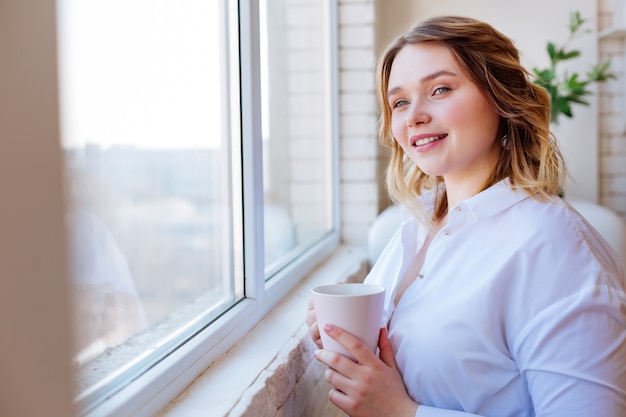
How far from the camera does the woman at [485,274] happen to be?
36.0 inches

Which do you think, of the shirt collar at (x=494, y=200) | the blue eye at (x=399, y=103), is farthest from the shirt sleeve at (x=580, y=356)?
the blue eye at (x=399, y=103)

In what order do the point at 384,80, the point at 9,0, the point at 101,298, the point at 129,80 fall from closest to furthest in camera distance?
1. the point at 9,0
2. the point at 101,298
3. the point at 129,80
4. the point at 384,80

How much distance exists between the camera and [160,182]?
1.17 m

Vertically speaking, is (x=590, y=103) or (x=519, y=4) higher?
(x=519, y=4)

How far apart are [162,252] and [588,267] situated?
758 millimetres

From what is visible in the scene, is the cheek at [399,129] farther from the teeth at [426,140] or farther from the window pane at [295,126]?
the window pane at [295,126]

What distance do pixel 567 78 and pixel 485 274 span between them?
→ 2329 mm

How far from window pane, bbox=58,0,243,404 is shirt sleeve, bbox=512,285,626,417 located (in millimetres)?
596

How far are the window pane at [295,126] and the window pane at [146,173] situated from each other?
0.44 meters

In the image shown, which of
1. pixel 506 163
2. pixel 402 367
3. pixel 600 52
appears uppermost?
pixel 600 52

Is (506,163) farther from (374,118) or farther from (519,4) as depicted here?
(519,4)

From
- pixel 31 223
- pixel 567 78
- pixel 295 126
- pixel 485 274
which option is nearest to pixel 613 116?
pixel 567 78

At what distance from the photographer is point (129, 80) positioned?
103 cm

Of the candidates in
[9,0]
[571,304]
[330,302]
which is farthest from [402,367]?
[9,0]
